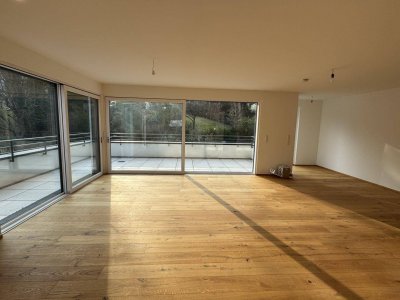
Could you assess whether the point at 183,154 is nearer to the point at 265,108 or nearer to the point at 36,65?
the point at 265,108

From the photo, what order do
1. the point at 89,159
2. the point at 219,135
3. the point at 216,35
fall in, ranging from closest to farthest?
the point at 216,35, the point at 89,159, the point at 219,135

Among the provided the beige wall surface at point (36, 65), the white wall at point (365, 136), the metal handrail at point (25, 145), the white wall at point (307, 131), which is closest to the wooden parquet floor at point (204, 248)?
the metal handrail at point (25, 145)

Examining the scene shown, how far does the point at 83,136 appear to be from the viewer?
173 inches

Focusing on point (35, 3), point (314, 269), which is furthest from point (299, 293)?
point (35, 3)

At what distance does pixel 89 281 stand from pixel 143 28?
2320 mm

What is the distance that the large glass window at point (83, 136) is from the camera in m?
3.93

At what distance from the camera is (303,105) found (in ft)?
22.7

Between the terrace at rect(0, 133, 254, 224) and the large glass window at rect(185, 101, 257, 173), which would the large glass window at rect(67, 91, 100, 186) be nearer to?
the terrace at rect(0, 133, 254, 224)

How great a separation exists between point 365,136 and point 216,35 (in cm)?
504

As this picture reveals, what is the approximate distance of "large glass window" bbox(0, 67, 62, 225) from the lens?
8.92ft

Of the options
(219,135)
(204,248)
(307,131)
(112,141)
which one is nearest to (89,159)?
(112,141)

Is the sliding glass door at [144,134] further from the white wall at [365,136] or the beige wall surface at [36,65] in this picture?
the white wall at [365,136]

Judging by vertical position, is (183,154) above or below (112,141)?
below

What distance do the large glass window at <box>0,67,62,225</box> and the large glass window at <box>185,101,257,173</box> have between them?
2994 mm
